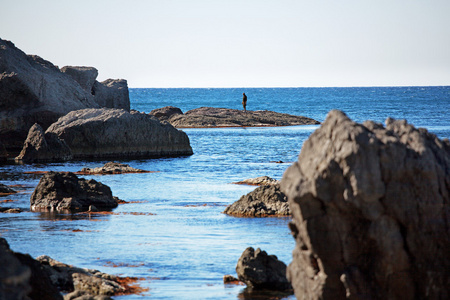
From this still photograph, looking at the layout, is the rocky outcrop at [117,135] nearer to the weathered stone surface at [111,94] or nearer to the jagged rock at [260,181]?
the jagged rock at [260,181]

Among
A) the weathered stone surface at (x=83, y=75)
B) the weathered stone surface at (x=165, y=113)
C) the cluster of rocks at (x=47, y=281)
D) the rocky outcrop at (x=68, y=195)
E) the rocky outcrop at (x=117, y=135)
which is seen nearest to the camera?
the cluster of rocks at (x=47, y=281)

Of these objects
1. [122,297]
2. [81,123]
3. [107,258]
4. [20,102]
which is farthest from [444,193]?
[20,102]

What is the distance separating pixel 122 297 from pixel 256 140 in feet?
126

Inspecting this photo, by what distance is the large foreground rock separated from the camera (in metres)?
7.46

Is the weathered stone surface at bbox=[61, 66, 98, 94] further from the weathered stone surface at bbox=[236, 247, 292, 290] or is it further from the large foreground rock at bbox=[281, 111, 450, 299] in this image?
the large foreground rock at bbox=[281, 111, 450, 299]

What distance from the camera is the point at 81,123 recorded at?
3659 cm

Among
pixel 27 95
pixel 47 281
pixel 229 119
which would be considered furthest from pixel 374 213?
pixel 229 119

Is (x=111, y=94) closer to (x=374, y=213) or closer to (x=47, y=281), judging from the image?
(x=47, y=281)

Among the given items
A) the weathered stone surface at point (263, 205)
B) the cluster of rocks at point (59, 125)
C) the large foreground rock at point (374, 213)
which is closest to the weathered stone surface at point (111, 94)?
the cluster of rocks at point (59, 125)

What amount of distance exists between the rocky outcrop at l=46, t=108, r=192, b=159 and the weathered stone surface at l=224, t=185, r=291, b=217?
2001 cm

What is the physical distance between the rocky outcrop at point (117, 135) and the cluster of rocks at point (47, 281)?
26.0 m

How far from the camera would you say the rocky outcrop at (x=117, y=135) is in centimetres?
3653

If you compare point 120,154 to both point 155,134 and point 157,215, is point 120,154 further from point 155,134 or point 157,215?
point 157,215

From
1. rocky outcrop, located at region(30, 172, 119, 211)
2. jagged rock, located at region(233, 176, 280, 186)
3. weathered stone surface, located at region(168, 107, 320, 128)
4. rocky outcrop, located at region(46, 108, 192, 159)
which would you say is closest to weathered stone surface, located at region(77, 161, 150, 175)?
jagged rock, located at region(233, 176, 280, 186)
